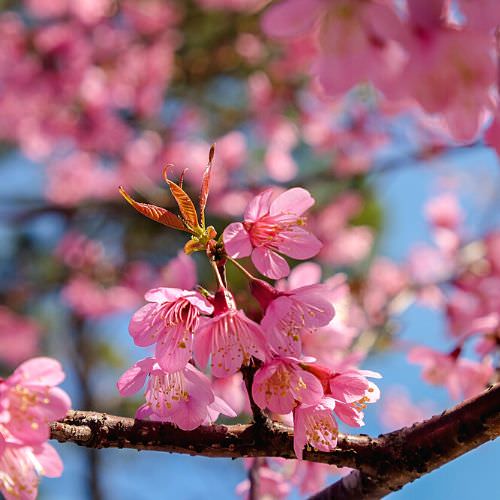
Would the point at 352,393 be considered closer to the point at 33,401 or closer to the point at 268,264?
the point at 268,264

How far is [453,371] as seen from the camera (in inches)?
46.8

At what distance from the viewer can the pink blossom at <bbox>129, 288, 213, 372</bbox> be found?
752mm

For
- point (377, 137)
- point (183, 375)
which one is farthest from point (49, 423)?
point (377, 137)

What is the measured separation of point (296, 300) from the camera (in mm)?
824

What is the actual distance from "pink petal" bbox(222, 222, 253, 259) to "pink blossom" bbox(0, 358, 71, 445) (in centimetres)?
26

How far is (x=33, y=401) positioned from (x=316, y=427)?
1.09 ft

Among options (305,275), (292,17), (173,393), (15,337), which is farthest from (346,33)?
(15,337)

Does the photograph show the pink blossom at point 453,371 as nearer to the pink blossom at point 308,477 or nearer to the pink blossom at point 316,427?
the pink blossom at point 308,477

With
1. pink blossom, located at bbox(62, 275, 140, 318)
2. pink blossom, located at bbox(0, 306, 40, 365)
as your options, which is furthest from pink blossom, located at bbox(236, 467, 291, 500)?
pink blossom, located at bbox(0, 306, 40, 365)

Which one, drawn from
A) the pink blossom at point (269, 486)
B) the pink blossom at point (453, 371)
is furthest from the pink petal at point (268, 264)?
the pink blossom at point (453, 371)

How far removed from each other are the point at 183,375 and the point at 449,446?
326mm

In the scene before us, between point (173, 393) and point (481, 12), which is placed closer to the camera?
point (481, 12)

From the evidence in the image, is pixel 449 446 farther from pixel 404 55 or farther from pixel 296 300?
pixel 404 55

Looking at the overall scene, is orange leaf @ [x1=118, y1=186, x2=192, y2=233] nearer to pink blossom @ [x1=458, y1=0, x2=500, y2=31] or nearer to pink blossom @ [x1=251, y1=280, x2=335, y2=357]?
pink blossom @ [x1=251, y1=280, x2=335, y2=357]
